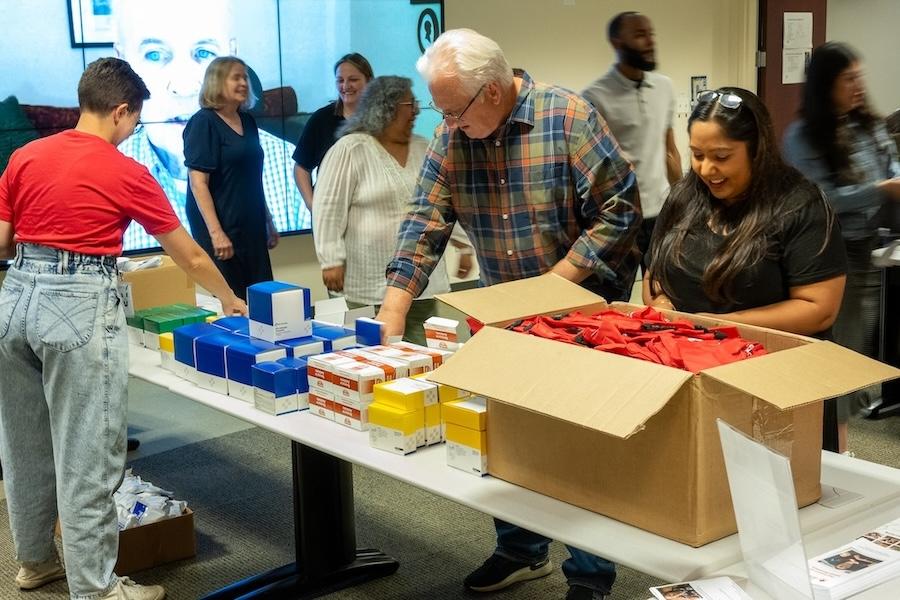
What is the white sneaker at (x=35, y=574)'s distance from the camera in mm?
2785

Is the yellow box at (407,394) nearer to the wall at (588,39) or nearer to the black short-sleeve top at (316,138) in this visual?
the black short-sleeve top at (316,138)

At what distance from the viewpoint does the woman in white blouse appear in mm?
3352

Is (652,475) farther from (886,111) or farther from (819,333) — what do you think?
(886,111)

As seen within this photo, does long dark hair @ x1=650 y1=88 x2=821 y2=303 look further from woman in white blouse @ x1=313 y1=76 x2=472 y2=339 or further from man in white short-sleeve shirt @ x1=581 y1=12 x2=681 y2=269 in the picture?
man in white short-sleeve shirt @ x1=581 y1=12 x2=681 y2=269

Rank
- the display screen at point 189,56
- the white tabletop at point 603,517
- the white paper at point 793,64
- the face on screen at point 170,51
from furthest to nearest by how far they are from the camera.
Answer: the white paper at point 793,64 < the face on screen at point 170,51 < the display screen at point 189,56 < the white tabletop at point 603,517

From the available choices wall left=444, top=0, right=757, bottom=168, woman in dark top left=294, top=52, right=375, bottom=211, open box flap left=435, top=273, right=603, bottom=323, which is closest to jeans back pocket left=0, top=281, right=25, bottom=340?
open box flap left=435, top=273, right=603, bottom=323

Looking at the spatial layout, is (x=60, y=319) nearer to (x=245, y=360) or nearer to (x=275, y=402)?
(x=245, y=360)

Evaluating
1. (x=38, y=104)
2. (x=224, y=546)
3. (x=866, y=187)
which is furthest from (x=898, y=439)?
(x=38, y=104)

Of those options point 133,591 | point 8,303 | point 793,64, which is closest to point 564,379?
point 8,303

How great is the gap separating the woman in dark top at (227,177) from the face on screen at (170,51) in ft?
2.87

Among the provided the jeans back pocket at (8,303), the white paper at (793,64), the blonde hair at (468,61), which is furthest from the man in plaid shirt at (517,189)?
the white paper at (793,64)

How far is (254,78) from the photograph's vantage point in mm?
5207

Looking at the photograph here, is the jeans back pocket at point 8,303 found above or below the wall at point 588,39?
below

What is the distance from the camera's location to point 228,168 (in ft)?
13.5
